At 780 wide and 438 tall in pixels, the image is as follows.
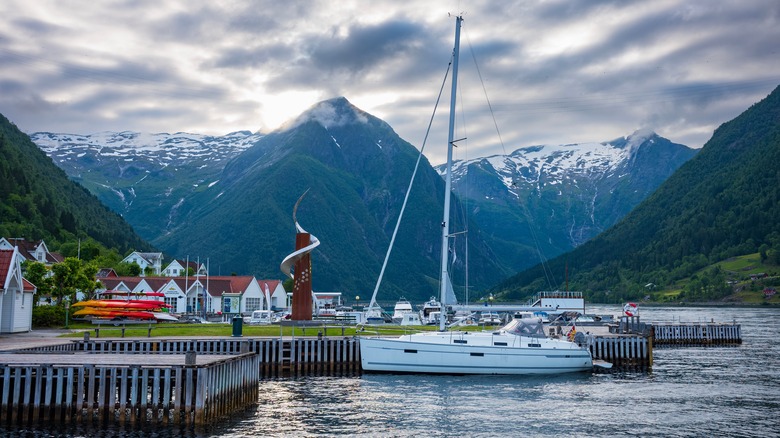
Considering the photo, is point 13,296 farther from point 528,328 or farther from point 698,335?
point 698,335

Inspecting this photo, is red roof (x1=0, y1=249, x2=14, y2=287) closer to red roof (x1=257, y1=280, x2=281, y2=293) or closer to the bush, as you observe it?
the bush

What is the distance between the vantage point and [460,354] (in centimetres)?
5322

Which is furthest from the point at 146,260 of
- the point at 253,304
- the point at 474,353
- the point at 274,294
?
the point at 474,353

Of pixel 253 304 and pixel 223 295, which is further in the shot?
pixel 253 304

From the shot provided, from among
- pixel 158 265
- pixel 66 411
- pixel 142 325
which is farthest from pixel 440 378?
pixel 158 265

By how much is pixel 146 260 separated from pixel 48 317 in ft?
374

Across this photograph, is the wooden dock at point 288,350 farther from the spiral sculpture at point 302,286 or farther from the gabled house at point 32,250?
the gabled house at point 32,250

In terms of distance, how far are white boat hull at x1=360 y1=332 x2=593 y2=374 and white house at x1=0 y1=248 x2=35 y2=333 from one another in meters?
29.7

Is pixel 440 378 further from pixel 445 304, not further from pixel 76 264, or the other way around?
pixel 76 264

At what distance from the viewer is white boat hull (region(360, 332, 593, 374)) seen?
5347 centimetres

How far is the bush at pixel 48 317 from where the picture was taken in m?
70.1

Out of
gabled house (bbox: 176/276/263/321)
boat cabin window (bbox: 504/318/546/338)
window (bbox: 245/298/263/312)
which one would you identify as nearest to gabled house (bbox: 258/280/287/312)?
window (bbox: 245/298/263/312)

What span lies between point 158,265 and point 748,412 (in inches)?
6770

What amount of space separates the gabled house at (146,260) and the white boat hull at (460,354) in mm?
121653
